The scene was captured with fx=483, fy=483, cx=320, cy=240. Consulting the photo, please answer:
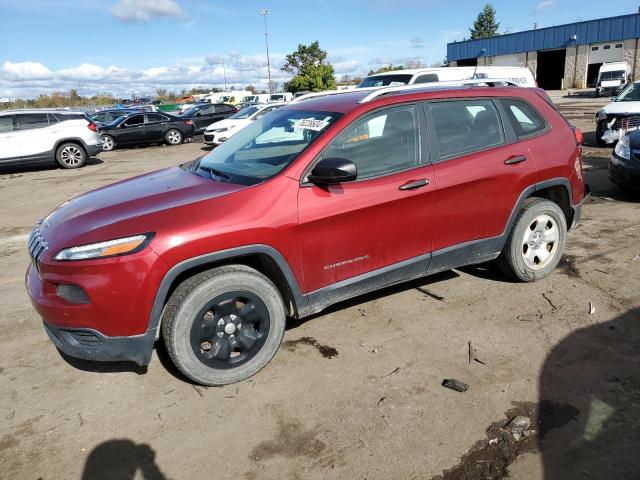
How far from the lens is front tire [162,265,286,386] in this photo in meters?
2.92

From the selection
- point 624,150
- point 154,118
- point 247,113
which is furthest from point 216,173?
point 154,118

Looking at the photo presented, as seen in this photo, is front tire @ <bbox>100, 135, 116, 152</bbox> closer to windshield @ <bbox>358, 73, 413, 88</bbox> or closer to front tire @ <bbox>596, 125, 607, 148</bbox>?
windshield @ <bbox>358, 73, 413, 88</bbox>

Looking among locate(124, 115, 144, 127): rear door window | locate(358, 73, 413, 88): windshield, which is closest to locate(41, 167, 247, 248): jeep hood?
locate(358, 73, 413, 88): windshield

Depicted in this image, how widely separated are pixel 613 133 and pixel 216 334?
11.8m

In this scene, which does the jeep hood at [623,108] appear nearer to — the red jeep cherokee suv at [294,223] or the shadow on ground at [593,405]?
the red jeep cherokee suv at [294,223]

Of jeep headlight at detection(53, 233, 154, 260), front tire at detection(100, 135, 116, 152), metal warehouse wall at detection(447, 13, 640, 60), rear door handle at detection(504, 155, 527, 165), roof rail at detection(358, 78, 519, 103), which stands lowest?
front tire at detection(100, 135, 116, 152)

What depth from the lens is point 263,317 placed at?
10.4ft

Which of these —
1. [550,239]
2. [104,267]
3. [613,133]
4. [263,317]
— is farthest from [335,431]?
[613,133]

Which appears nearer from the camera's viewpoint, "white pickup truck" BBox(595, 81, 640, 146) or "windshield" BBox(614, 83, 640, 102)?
"white pickup truck" BBox(595, 81, 640, 146)

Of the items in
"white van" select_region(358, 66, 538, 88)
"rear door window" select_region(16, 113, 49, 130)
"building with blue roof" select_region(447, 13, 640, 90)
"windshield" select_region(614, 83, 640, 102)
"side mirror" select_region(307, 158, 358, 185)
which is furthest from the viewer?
"building with blue roof" select_region(447, 13, 640, 90)

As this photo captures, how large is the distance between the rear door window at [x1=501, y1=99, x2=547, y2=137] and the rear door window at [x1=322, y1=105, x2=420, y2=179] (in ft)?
3.43

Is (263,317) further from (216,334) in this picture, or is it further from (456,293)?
(456,293)

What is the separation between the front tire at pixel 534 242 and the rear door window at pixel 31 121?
45.6 ft

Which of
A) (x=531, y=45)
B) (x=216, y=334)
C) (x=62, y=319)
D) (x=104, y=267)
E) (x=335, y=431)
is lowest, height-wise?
(x=335, y=431)
